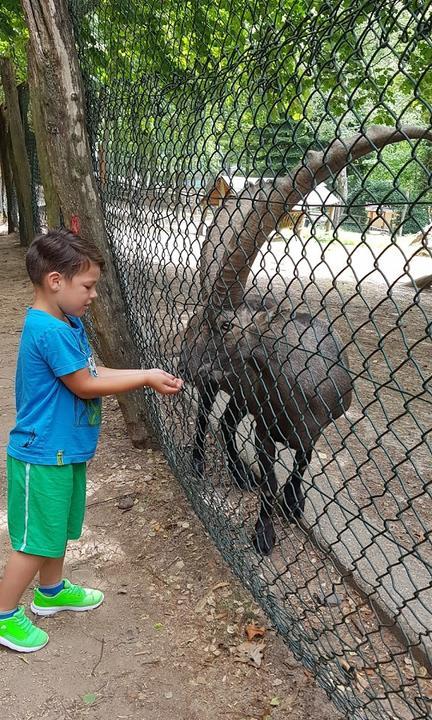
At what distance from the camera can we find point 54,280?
2.08 meters

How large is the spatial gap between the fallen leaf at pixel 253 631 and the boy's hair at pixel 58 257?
150cm

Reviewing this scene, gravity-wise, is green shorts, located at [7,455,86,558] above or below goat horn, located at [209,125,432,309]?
below

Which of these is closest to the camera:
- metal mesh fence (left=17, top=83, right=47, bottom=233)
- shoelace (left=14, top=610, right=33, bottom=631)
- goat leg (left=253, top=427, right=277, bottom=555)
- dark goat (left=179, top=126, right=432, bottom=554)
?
shoelace (left=14, top=610, right=33, bottom=631)

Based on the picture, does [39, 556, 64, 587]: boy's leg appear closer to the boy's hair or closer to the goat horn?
the boy's hair

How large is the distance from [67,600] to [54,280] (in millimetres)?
1317

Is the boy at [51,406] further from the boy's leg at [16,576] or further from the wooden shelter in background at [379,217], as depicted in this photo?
the wooden shelter in background at [379,217]

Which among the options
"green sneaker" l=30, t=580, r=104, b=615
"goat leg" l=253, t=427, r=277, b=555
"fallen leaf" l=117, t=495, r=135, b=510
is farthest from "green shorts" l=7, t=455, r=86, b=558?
"fallen leaf" l=117, t=495, r=135, b=510

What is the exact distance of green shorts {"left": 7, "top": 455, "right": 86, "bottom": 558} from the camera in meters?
2.19

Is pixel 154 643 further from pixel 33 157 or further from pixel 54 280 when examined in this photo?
pixel 33 157

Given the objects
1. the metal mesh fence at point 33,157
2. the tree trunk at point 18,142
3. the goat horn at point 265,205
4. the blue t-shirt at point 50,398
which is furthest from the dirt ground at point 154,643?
the metal mesh fence at point 33,157

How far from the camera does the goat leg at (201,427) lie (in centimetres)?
327

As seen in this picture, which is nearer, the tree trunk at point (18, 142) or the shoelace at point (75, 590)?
the shoelace at point (75, 590)

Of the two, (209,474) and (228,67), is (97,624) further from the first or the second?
(228,67)

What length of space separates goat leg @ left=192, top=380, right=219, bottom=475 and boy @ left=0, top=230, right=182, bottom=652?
100 cm
